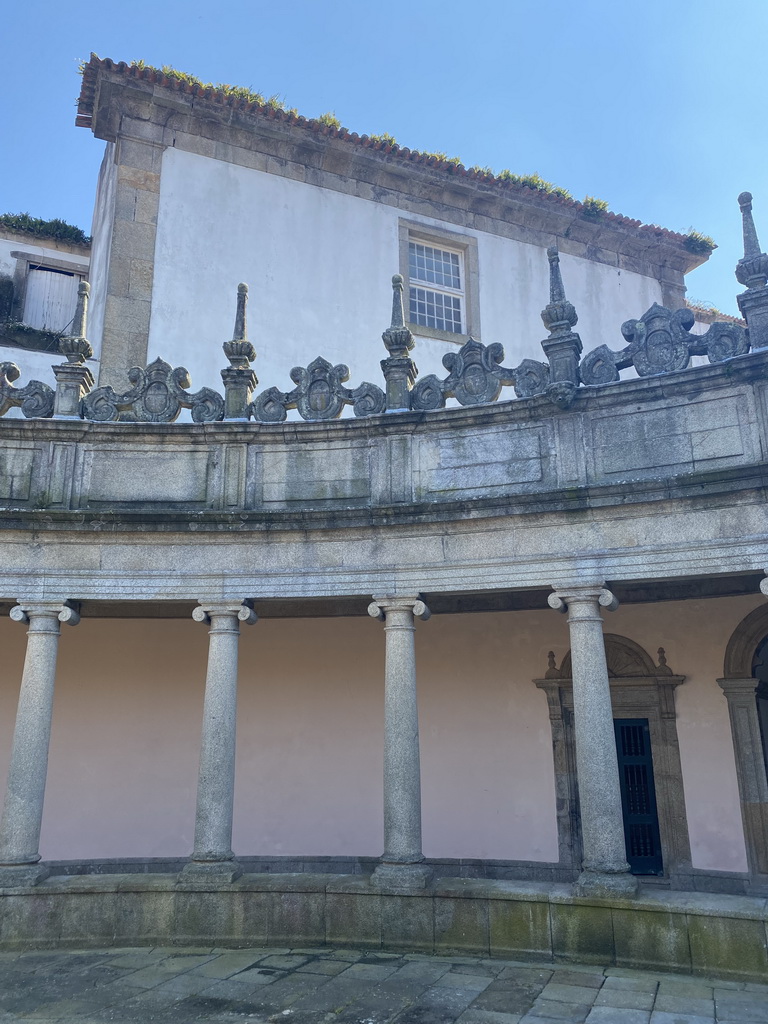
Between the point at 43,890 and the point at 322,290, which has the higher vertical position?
the point at 322,290

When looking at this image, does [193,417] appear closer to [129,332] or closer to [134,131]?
[129,332]

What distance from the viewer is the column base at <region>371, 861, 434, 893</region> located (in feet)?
27.6

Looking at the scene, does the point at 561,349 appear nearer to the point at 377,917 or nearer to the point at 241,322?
the point at 241,322

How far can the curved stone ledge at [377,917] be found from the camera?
749cm

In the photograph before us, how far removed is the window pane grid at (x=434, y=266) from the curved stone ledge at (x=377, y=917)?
10542mm

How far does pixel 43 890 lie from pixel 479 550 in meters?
5.69

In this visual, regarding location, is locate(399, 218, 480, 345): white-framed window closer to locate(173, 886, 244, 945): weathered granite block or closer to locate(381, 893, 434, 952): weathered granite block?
locate(381, 893, 434, 952): weathered granite block

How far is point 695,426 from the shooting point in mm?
8656

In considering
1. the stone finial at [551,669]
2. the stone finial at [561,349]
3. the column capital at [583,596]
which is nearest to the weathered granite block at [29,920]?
the column capital at [583,596]

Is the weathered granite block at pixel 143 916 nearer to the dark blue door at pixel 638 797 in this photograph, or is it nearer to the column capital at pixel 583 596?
the column capital at pixel 583 596

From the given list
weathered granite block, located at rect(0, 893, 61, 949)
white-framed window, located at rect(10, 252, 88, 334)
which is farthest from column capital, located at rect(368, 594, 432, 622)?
white-framed window, located at rect(10, 252, 88, 334)

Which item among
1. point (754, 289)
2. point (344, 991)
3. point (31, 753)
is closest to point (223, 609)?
point (31, 753)

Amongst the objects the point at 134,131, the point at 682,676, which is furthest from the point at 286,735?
the point at 134,131

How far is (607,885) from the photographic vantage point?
7.85m
